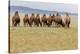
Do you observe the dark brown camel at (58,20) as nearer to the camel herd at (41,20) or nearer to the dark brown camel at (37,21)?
the camel herd at (41,20)

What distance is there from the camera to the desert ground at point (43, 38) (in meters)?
1.60

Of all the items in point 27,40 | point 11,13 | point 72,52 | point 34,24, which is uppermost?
point 11,13

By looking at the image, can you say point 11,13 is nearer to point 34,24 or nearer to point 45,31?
point 34,24

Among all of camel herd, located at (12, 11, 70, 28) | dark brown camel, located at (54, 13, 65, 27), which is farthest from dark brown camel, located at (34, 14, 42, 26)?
dark brown camel, located at (54, 13, 65, 27)

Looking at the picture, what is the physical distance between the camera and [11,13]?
159 centimetres

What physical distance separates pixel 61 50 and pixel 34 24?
404 millimetres

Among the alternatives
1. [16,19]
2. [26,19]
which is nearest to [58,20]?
[26,19]

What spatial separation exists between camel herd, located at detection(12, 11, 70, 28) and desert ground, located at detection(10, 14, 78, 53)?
38 mm

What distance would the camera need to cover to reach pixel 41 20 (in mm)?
1696

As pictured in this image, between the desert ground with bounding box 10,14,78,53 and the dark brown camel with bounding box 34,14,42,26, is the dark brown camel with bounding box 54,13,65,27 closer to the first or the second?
the desert ground with bounding box 10,14,78,53

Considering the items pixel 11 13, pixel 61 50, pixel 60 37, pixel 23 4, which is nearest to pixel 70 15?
pixel 60 37

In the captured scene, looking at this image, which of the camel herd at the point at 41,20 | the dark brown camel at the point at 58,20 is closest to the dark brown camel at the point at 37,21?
the camel herd at the point at 41,20

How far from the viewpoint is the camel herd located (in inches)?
63.4

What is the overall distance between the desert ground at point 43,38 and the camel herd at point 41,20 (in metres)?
0.04
